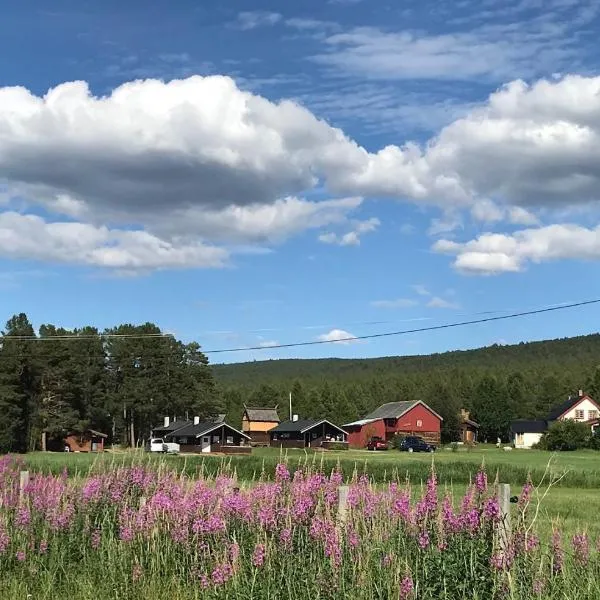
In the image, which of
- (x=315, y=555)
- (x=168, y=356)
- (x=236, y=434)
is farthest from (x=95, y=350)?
(x=315, y=555)

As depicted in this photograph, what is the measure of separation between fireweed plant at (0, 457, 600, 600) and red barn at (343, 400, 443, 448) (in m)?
90.5

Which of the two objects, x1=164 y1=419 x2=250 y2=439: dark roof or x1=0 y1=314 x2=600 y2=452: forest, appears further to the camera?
x1=164 y1=419 x2=250 y2=439: dark roof

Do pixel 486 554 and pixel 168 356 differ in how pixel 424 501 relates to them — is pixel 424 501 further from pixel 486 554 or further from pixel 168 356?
pixel 168 356

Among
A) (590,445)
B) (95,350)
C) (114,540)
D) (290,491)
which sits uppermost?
(95,350)

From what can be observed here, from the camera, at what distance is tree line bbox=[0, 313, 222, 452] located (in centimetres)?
7769

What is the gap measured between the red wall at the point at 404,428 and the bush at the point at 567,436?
2028cm

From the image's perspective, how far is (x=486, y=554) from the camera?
658cm

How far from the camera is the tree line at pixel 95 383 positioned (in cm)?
7769

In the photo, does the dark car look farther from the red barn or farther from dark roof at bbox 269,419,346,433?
the red barn

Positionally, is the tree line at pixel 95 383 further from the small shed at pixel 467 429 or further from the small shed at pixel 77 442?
the small shed at pixel 467 429

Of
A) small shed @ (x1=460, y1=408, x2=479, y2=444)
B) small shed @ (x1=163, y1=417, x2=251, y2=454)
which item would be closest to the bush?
small shed @ (x1=460, y1=408, x2=479, y2=444)

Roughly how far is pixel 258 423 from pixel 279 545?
108230 mm

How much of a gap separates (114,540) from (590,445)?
8170cm

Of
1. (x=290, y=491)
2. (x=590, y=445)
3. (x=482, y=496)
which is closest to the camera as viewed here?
(x=482, y=496)
